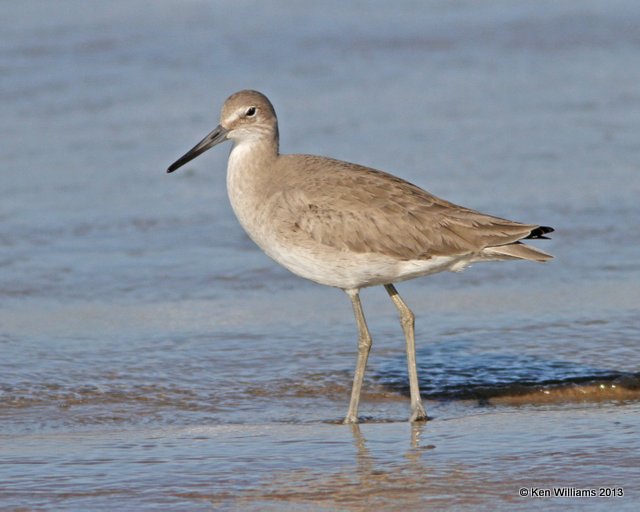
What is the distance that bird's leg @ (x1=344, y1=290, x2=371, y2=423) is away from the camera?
6.89 meters

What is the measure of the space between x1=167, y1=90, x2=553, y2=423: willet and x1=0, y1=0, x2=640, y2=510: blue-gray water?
0.76 meters

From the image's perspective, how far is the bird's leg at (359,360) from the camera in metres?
6.89

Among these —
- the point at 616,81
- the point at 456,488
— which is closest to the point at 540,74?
the point at 616,81

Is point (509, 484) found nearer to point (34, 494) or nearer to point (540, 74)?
point (34, 494)

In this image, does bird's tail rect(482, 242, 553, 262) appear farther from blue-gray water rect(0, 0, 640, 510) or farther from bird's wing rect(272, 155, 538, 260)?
blue-gray water rect(0, 0, 640, 510)

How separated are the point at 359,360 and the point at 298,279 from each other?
2.34m

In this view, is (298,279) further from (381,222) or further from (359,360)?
(381,222)


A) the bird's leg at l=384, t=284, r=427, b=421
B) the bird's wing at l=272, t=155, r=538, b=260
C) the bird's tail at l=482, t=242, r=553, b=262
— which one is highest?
the bird's wing at l=272, t=155, r=538, b=260

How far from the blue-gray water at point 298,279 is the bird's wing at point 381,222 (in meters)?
0.92

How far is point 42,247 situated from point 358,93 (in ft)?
17.1

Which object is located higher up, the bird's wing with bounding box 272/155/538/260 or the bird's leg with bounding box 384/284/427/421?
the bird's wing with bounding box 272/155/538/260

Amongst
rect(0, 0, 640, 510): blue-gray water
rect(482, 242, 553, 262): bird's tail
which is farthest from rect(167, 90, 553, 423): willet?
rect(0, 0, 640, 510): blue-gray water

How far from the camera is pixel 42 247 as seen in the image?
9.79m

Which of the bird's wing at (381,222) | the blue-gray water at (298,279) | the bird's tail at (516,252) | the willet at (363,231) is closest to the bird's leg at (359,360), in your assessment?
the willet at (363,231)
